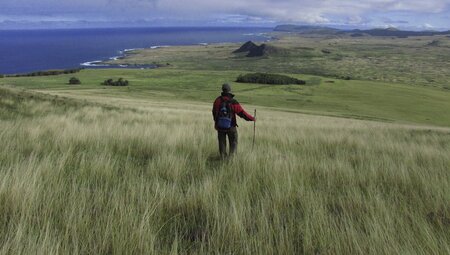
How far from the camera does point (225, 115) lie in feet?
24.3

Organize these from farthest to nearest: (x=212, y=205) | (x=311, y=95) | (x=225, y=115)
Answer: (x=311, y=95)
(x=225, y=115)
(x=212, y=205)

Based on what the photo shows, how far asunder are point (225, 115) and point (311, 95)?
242ft

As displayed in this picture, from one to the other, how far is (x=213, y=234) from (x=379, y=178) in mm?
3320

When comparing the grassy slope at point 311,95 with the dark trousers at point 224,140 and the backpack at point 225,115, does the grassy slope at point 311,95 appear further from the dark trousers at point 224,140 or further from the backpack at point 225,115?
the backpack at point 225,115

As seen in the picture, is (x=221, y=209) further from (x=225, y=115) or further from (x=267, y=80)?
(x=267, y=80)

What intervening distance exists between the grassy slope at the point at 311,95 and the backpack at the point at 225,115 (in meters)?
45.8

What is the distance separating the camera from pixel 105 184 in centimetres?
446

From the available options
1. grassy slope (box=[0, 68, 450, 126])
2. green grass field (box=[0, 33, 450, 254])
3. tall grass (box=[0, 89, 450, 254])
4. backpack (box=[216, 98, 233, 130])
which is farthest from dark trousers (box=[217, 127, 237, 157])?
grassy slope (box=[0, 68, 450, 126])

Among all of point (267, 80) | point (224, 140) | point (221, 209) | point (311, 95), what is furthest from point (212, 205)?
point (267, 80)

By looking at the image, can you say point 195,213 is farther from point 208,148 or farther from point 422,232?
point 208,148

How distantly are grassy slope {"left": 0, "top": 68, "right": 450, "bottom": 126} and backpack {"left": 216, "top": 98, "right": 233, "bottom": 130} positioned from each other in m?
45.8

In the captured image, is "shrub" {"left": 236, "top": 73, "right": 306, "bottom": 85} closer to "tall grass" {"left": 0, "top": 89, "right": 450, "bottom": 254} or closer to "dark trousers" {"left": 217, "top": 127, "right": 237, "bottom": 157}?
"dark trousers" {"left": 217, "top": 127, "right": 237, "bottom": 157}

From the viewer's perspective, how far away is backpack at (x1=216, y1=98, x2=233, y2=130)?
7383 millimetres

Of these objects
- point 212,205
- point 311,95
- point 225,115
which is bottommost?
point 311,95
